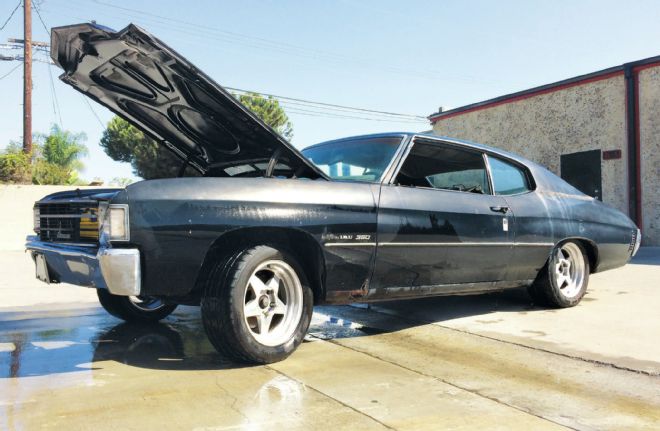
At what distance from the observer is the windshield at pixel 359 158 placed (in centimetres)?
405

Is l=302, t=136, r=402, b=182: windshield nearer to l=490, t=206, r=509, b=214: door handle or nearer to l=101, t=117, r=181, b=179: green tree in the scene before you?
l=490, t=206, r=509, b=214: door handle

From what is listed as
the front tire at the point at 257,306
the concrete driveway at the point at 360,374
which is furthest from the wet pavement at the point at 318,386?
the front tire at the point at 257,306

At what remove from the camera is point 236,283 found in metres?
3.13

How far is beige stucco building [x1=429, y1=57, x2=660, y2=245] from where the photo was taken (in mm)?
13023

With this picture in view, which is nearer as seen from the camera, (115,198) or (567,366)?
(115,198)

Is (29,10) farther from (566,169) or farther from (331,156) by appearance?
(331,156)

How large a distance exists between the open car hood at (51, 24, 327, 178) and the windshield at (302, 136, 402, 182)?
0.44m

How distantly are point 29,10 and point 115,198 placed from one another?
24467 mm

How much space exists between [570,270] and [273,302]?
335cm

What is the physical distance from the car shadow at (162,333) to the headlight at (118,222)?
87cm

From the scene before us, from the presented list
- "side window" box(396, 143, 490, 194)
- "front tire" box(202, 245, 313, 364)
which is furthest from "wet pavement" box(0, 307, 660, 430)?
"side window" box(396, 143, 490, 194)

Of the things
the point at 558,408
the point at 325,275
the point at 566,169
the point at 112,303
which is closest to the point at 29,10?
the point at 566,169

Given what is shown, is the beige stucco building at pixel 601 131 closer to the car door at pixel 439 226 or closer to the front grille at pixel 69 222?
the car door at pixel 439 226

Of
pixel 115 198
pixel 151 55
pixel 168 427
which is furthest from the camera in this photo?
pixel 151 55
